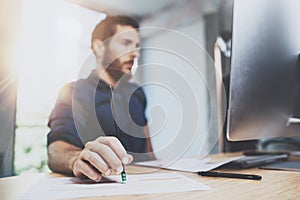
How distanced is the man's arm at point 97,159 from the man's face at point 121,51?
0.27 m

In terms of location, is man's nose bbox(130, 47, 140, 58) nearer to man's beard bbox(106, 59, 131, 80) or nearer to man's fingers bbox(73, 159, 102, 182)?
man's beard bbox(106, 59, 131, 80)

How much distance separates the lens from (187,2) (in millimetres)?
1413

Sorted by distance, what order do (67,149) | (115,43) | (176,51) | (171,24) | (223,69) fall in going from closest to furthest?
1. (67,149)
2. (115,43)
3. (176,51)
4. (171,24)
5. (223,69)

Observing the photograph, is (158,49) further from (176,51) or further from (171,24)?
(171,24)

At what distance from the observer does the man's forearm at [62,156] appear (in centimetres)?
65

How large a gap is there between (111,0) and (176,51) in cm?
29

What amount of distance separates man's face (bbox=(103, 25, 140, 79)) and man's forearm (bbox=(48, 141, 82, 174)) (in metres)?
0.24

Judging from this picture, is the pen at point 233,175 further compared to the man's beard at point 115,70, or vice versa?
Answer: the man's beard at point 115,70

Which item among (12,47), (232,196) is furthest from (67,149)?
(232,196)

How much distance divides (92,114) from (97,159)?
20cm

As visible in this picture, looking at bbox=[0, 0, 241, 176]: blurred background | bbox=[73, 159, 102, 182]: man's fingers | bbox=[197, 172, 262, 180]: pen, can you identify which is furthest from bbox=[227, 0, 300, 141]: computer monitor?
bbox=[73, 159, 102, 182]: man's fingers

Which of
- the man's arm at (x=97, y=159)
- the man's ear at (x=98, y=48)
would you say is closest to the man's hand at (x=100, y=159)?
the man's arm at (x=97, y=159)

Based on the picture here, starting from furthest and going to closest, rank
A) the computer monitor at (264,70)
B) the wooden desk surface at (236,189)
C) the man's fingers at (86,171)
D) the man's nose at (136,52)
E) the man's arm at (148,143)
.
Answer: the man's nose at (136,52), the man's arm at (148,143), the computer monitor at (264,70), the man's fingers at (86,171), the wooden desk surface at (236,189)

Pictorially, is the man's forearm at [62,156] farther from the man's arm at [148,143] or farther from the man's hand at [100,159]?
the man's arm at [148,143]
